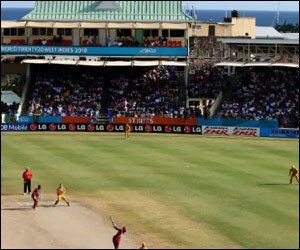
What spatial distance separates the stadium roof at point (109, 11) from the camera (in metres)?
71.5

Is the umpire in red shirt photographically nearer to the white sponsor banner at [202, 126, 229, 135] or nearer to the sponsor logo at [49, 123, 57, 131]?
the sponsor logo at [49, 123, 57, 131]

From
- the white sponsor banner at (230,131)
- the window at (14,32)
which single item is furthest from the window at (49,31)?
the white sponsor banner at (230,131)

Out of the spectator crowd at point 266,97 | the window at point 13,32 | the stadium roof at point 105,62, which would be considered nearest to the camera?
the spectator crowd at point 266,97

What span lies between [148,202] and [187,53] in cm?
3701

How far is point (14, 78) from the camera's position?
295 feet

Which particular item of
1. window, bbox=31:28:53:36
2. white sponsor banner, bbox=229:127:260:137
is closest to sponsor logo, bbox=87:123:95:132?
white sponsor banner, bbox=229:127:260:137

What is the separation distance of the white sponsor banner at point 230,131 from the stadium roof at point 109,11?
15.1 metres

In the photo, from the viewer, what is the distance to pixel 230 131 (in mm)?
59125

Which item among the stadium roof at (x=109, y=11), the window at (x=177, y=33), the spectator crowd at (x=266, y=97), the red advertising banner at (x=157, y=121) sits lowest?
the red advertising banner at (x=157, y=121)

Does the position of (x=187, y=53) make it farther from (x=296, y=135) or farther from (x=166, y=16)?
(x=296, y=135)

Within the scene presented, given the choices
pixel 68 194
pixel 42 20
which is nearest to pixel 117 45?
pixel 42 20

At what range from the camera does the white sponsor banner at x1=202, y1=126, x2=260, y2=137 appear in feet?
193

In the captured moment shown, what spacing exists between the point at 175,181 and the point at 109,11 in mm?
38195

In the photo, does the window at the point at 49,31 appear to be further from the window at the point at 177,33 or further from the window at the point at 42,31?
the window at the point at 177,33
